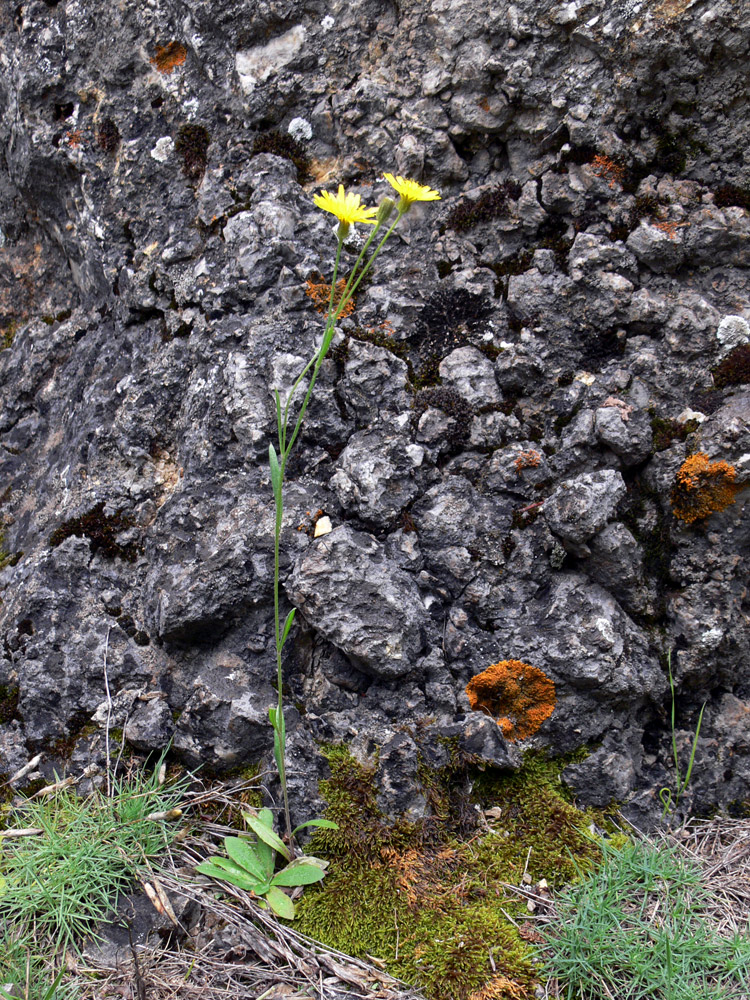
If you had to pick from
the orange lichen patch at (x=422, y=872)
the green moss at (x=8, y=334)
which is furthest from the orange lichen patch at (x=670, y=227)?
the green moss at (x=8, y=334)

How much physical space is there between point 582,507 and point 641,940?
1.15 meters

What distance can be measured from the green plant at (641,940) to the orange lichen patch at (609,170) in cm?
213

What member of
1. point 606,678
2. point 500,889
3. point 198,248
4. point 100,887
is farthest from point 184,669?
point 198,248

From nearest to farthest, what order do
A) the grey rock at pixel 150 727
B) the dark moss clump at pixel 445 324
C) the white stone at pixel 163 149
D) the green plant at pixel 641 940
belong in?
the green plant at pixel 641 940 < the grey rock at pixel 150 727 < the dark moss clump at pixel 445 324 < the white stone at pixel 163 149

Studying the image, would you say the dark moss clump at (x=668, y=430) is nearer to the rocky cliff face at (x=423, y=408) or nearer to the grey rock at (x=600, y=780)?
the rocky cliff face at (x=423, y=408)

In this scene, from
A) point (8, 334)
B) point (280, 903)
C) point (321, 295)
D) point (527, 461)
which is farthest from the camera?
point (8, 334)

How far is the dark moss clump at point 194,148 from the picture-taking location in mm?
2639

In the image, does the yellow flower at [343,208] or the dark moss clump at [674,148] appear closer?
the yellow flower at [343,208]

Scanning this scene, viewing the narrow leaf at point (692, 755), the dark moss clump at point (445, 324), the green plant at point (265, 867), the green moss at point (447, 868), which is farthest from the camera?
the dark moss clump at point (445, 324)

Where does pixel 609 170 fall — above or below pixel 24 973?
above

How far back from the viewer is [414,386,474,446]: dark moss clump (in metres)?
2.26

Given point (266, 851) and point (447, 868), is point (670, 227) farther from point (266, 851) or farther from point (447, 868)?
point (266, 851)

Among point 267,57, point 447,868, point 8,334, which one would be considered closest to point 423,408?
point 447,868

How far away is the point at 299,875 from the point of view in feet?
5.85
